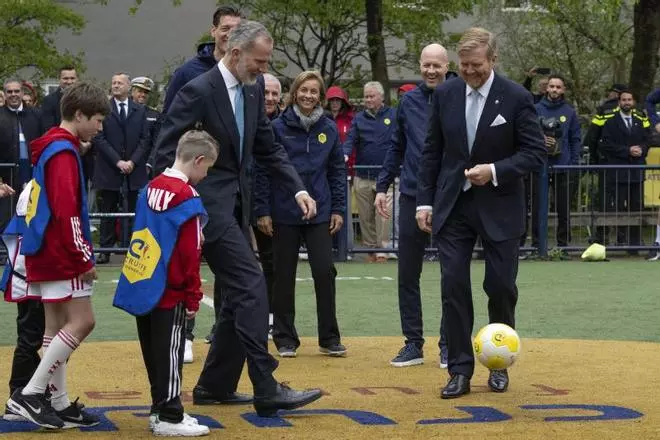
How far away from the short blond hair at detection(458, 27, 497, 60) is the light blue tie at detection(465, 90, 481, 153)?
10.3 inches

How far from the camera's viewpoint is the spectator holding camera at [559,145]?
1792cm

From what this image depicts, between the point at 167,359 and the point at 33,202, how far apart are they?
101 cm

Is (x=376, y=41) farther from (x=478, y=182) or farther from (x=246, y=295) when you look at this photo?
(x=246, y=295)

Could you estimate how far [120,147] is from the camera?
55.0 feet

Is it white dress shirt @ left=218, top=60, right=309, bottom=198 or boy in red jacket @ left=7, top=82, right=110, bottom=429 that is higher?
white dress shirt @ left=218, top=60, right=309, bottom=198

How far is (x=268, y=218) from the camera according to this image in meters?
9.87

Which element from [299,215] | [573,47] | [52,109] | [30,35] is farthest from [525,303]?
[573,47]

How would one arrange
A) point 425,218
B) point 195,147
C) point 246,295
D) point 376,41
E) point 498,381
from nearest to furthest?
point 195,147 → point 246,295 → point 498,381 → point 425,218 → point 376,41

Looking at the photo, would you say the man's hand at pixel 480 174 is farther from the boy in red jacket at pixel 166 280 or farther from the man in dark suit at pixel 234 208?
the boy in red jacket at pixel 166 280

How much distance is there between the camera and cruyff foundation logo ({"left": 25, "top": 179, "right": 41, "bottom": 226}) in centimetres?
681

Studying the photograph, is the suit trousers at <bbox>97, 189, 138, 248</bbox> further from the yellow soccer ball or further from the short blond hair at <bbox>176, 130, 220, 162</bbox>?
the short blond hair at <bbox>176, 130, 220, 162</bbox>

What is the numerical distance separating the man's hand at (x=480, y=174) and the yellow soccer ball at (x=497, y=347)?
2.78 feet

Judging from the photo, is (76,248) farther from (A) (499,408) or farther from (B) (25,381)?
(A) (499,408)

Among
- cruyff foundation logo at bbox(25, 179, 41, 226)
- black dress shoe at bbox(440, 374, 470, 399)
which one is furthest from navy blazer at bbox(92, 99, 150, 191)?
cruyff foundation logo at bbox(25, 179, 41, 226)
